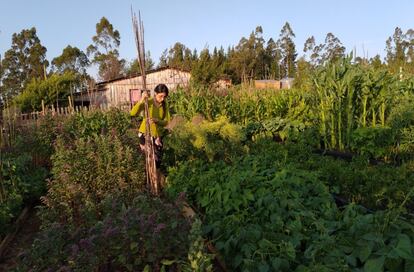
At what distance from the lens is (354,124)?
7293 mm

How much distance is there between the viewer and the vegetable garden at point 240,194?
2205 millimetres

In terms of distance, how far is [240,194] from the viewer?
3359 millimetres

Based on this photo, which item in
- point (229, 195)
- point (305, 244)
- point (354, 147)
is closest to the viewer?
point (305, 244)

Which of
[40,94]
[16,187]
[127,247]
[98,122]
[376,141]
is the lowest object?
[16,187]

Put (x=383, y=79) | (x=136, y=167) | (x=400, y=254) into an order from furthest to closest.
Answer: (x=383, y=79) → (x=136, y=167) → (x=400, y=254)

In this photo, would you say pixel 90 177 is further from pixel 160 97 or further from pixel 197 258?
pixel 197 258

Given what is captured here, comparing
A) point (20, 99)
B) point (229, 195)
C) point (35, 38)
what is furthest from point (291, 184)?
point (35, 38)

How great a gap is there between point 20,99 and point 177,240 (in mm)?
27761

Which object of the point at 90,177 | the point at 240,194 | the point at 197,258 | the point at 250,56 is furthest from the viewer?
the point at 250,56

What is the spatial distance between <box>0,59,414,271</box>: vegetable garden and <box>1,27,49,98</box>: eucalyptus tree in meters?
42.7

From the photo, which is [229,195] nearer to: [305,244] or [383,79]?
[305,244]

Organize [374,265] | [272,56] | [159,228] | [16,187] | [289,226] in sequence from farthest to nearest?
[272,56] → [16,187] → [289,226] → [159,228] → [374,265]

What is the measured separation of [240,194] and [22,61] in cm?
5068

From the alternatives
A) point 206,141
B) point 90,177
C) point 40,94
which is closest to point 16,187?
point 90,177
